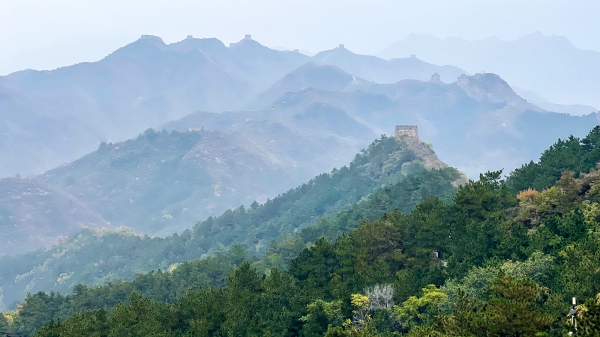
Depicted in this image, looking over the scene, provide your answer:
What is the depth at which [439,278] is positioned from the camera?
47.2 meters

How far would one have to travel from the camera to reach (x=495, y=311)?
2884 cm

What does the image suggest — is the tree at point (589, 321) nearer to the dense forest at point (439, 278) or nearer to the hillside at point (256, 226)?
the dense forest at point (439, 278)

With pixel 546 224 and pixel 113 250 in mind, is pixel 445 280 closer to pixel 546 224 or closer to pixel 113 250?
pixel 546 224

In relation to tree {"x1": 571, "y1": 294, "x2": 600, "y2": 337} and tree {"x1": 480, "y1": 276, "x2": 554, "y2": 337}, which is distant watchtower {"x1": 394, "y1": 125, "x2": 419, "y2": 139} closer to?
tree {"x1": 480, "y1": 276, "x2": 554, "y2": 337}

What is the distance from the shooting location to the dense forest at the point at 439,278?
106 ft

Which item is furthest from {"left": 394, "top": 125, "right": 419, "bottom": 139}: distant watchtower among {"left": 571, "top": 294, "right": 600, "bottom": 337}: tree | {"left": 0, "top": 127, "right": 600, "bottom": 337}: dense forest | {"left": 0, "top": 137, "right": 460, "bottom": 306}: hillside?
{"left": 571, "top": 294, "right": 600, "bottom": 337}: tree

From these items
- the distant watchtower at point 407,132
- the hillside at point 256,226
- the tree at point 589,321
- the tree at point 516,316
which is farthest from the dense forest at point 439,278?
the distant watchtower at point 407,132

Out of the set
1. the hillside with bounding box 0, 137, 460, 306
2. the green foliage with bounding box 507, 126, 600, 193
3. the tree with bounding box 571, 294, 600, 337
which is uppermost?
the hillside with bounding box 0, 137, 460, 306

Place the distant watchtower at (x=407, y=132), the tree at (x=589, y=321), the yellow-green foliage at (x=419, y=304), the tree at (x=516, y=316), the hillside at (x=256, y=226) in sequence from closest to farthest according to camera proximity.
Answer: the tree at (x=589, y=321)
the tree at (x=516, y=316)
the yellow-green foliage at (x=419, y=304)
the hillside at (x=256, y=226)
the distant watchtower at (x=407, y=132)

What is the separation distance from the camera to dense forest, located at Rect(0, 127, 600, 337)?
106 ft

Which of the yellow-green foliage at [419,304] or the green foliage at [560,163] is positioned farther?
the green foliage at [560,163]

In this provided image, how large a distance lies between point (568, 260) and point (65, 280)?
16930 centimetres

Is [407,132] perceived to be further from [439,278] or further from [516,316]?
[516,316]

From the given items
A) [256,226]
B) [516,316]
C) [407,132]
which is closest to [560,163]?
[516,316]
